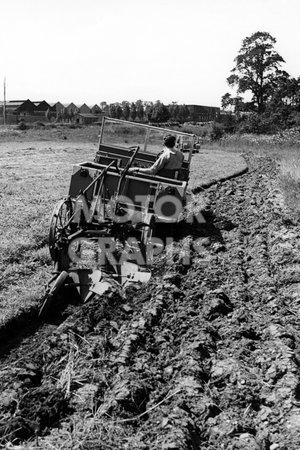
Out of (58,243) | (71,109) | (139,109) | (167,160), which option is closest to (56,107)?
(71,109)

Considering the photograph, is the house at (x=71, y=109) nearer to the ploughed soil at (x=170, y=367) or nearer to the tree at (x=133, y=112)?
the tree at (x=133, y=112)

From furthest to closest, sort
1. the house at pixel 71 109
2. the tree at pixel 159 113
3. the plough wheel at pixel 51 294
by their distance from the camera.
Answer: the house at pixel 71 109, the tree at pixel 159 113, the plough wheel at pixel 51 294

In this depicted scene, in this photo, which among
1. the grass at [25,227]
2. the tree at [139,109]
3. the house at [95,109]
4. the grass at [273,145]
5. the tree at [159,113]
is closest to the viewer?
the grass at [25,227]

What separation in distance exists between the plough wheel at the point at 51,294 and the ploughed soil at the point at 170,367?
166 mm

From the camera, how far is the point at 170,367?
410 centimetres

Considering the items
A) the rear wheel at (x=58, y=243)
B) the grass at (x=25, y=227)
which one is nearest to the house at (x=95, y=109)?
the grass at (x=25, y=227)

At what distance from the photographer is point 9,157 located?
21.1 meters

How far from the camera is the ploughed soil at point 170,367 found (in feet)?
10.8

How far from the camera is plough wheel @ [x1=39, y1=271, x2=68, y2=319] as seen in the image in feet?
17.3

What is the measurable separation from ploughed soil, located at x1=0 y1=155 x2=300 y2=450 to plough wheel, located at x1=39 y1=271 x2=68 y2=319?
0.17 metres

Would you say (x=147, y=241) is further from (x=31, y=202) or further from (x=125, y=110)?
(x=125, y=110)

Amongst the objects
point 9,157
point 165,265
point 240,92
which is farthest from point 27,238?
point 240,92

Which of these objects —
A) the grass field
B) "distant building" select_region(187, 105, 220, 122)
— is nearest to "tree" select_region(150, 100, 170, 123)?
Result: "distant building" select_region(187, 105, 220, 122)

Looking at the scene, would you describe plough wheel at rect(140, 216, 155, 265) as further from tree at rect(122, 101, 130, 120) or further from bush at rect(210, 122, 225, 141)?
tree at rect(122, 101, 130, 120)
